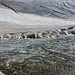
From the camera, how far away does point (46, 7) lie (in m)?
3.57

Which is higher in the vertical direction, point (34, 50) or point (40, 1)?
point (40, 1)

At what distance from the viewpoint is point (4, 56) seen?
183 cm

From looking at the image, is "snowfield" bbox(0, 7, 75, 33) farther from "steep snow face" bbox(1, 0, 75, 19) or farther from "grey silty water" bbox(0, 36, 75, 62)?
"grey silty water" bbox(0, 36, 75, 62)

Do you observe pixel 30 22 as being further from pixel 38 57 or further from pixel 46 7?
pixel 38 57

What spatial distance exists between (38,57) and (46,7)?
1.87m

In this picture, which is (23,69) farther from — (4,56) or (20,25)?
(20,25)

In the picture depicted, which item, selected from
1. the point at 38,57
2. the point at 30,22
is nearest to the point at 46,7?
the point at 30,22

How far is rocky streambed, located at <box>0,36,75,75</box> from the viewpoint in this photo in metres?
1.55

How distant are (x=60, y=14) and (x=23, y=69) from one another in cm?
211

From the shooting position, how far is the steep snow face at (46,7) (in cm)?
341

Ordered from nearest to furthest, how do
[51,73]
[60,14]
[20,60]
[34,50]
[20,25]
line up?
[51,73] → [20,60] → [34,50] → [20,25] → [60,14]

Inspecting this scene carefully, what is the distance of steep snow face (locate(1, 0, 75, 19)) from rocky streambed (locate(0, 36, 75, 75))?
3.72 feet

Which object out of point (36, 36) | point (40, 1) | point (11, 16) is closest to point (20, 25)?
point (11, 16)

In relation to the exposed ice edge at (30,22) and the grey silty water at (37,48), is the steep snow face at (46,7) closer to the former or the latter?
the exposed ice edge at (30,22)
